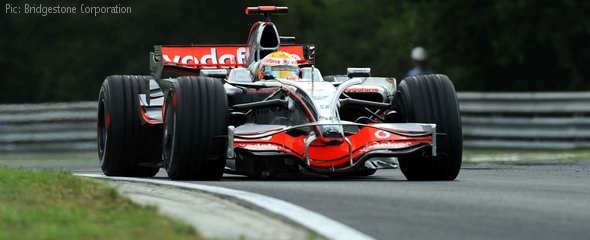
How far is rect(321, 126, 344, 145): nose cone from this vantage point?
41.1 feet

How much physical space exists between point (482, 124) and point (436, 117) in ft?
34.0

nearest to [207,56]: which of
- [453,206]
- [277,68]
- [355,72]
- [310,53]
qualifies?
[310,53]

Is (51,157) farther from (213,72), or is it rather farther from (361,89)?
(361,89)

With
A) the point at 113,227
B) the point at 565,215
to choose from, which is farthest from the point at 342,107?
the point at 113,227

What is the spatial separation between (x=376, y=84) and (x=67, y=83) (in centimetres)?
1709

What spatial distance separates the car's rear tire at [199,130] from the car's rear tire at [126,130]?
1969mm

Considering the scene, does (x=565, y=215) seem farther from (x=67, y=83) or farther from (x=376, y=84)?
(x=67, y=83)

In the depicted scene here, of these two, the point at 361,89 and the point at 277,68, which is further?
the point at 277,68

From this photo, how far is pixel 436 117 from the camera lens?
12.9m

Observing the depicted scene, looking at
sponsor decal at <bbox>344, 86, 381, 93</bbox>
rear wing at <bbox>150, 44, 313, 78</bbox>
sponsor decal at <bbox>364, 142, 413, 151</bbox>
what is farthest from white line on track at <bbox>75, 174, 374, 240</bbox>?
rear wing at <bbox>150, 44, 313, 78</bbox>

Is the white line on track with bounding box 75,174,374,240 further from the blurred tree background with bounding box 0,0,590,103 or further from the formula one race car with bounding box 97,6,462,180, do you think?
the blurred tree background with bounding box 0,0,590,103

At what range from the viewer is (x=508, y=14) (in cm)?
3241

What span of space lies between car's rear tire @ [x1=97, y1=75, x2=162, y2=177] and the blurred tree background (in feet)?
41.6

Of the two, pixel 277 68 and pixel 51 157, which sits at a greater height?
pixel 277 68
